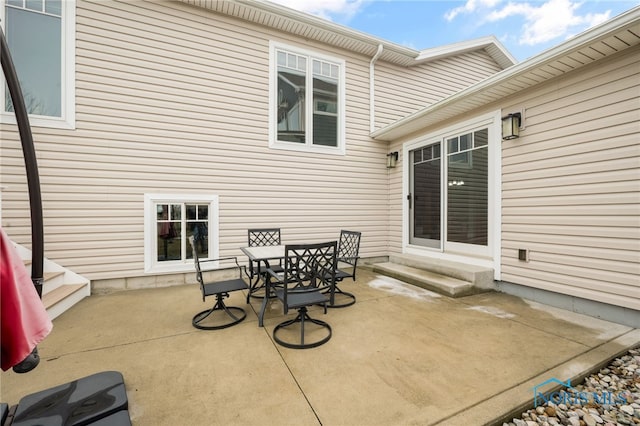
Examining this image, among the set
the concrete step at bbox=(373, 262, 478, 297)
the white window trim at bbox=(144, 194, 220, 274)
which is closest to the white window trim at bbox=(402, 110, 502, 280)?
the concrete step at bbox=(373, 262, 478, 297)

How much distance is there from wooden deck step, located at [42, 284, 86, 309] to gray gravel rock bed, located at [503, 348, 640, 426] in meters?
4.67

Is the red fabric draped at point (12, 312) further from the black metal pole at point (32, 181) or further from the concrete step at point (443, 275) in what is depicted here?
the concrete step at point (443, 275)

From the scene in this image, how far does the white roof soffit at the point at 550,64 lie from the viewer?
2.56 metres

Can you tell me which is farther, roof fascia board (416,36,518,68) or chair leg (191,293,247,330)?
roof fascia board (416,36,518,68)

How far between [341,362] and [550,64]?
402cm

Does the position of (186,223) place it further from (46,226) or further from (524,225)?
(524,225)

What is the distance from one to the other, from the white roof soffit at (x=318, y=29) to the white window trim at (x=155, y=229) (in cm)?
336

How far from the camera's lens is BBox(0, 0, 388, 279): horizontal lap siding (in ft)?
12.8

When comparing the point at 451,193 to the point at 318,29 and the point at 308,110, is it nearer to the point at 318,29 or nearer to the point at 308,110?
the point at 308,110

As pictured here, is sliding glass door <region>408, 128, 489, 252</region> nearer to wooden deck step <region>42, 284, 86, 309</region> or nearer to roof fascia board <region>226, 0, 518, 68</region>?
roof fascia board <region>226, 0, 518, 68</region>

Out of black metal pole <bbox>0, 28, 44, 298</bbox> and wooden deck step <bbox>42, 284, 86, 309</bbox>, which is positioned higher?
black metal pole <bbox>0, 28, 44, 298</bbox>

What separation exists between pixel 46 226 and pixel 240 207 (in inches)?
106

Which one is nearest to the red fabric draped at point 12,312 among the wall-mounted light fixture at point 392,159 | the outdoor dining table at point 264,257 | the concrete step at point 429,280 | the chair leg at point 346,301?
the outdoor dining table at point 264,257

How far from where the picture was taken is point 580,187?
3188 mm
